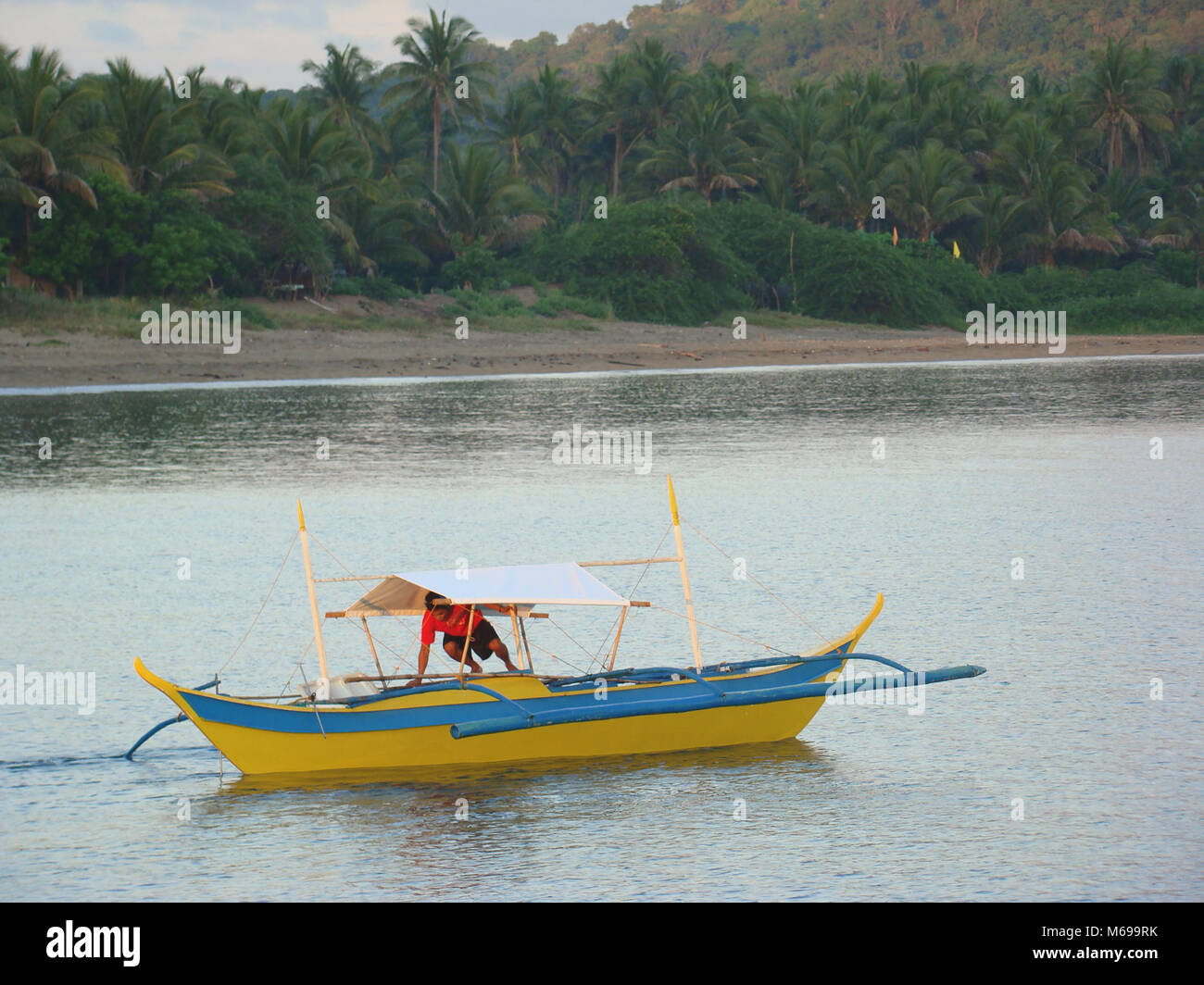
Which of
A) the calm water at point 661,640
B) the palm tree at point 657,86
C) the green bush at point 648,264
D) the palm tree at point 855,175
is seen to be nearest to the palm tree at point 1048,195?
the palm tree at point 855,175

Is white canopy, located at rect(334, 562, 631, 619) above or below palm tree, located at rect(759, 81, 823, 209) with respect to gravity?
below

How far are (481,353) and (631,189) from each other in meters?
25.6

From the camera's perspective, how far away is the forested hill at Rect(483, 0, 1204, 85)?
14362cm

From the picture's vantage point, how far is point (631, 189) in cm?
8194

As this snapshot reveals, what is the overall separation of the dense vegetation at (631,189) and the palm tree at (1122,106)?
0.16 metres

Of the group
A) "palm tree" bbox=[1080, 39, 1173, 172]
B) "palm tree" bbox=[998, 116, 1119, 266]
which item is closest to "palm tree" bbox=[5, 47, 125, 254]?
"palm tree" bbox=[998, 116, 1119, 266]

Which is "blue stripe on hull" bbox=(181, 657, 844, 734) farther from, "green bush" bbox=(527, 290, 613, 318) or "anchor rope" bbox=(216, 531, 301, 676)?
"green bush" bbox=(527, 290, 613, 318)

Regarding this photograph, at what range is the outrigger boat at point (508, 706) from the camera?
13.6 m

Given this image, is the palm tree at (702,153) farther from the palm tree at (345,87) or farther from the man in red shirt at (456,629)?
the man in red shirt at (456,629)

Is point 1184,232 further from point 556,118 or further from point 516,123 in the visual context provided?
point 516,123

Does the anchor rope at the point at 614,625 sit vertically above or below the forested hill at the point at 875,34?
below

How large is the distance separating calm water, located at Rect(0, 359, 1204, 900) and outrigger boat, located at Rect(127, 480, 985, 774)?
0.27 m

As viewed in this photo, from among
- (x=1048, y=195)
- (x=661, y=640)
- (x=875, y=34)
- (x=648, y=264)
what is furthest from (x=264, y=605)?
(x=875, y=34)
